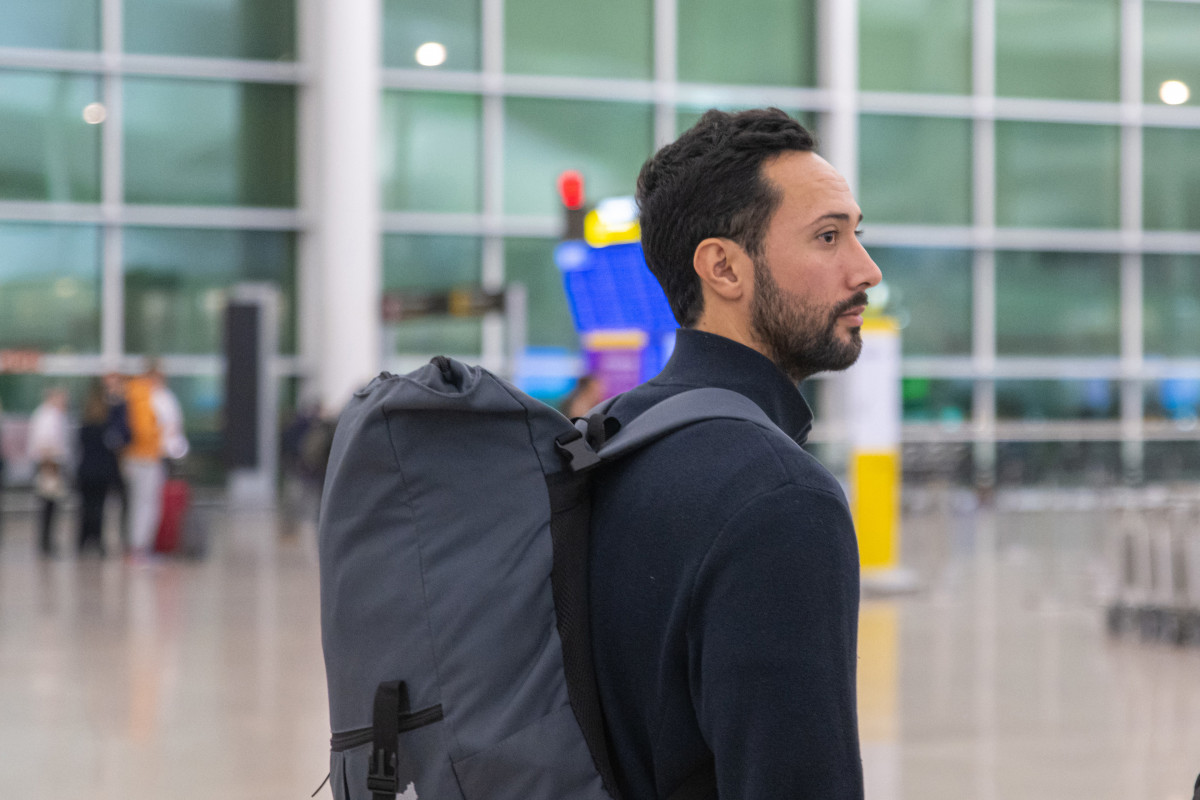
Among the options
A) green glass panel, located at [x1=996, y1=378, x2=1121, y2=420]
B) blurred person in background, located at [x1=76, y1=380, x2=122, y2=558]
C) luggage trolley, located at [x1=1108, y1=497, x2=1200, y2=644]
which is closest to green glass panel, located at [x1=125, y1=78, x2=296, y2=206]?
blurred person in background, located at [x1=76, y1=380, x2=122, y2=558]

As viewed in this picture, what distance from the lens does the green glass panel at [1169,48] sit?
82.0 ft

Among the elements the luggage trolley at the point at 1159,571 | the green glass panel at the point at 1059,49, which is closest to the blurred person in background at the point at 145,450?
the luggage trolley at the point at 1159,571

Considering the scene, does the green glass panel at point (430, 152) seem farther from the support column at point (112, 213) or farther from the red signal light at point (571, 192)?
the red signal light at point (571, 192)

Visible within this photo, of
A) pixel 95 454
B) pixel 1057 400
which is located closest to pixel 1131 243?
pixel 1057 400

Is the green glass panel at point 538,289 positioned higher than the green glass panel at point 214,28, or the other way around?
the green glass panel at point 214,28

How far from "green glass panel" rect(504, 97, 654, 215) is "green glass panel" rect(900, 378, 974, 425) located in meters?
5.97

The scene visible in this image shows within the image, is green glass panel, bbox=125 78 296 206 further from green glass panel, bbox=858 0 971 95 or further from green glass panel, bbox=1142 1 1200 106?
green glass panel, bbox=1142 1 1200 106

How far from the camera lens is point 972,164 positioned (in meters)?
24.3

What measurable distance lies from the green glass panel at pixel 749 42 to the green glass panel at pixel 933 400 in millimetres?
5474

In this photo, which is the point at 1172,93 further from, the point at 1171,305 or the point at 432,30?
the point at 432,30

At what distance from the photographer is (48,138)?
20891mm

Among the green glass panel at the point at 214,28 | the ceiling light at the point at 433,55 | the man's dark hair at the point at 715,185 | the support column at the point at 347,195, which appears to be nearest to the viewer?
the man's dark hair at the point at 715,185

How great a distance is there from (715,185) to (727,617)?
49 cm

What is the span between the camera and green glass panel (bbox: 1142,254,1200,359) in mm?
24844
